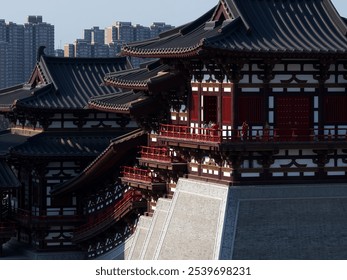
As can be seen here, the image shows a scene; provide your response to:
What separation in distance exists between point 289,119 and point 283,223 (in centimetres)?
398

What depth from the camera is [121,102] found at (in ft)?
182

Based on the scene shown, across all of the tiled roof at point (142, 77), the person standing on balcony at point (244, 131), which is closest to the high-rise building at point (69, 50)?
the tiled roof at point (142, 77)

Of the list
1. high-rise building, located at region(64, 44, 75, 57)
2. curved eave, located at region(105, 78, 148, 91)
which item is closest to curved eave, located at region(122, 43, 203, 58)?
curved eave, located at region(105, 78, 148, 91)

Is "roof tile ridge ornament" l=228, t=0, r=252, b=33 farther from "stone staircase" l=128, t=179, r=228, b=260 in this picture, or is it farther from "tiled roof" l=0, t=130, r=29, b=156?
"tiled roof" l=0, t=130, r=29, b=156

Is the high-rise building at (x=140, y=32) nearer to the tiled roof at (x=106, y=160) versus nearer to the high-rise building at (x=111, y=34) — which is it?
the high-rise building at (x=111, y=34)

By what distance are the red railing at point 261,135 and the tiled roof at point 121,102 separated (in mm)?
4706

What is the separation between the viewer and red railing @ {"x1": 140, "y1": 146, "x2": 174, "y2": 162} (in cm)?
5122

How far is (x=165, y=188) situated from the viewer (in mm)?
52594

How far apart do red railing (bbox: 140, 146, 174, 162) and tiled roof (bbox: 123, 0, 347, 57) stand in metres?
4.04

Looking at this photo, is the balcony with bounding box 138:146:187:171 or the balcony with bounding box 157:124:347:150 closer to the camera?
Result: the balcony with bounding box 157:124:347:150

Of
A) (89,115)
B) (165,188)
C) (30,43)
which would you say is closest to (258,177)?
(165,188)

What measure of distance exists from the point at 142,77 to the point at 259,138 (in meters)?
9.67

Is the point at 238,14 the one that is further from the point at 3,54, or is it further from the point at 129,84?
the point at 3,54

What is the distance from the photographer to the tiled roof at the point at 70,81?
63.8m
